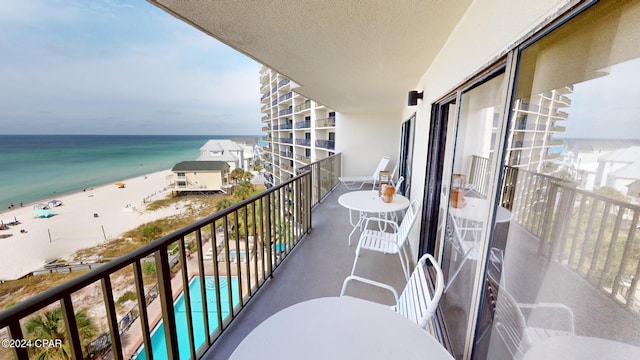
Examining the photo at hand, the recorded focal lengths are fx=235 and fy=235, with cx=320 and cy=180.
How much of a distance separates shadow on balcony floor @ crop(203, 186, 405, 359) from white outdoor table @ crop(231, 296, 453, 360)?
895mm

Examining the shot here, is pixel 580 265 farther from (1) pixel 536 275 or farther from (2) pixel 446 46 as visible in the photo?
(2) pixel 446 46

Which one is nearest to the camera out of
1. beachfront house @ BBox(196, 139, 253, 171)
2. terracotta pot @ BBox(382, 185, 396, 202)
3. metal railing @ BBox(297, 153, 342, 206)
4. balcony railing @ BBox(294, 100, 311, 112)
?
terracotta pot @ BBox(382, 185, 396, 202)

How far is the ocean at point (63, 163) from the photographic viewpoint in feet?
62.5

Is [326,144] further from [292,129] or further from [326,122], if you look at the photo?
[292,129]

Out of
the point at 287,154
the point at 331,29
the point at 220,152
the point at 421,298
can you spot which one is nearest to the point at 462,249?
the point at 421,298

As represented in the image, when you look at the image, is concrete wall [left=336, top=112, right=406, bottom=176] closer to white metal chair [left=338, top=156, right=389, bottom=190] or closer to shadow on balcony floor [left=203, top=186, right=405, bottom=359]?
white metal chair [left=338, top=156, right=389, bottom=190]

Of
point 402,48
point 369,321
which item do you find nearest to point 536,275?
point 369,321

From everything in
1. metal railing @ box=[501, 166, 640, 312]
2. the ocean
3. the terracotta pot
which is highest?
metal railing @ box=[501, 166, 640, 312]

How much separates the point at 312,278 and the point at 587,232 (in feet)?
7.13

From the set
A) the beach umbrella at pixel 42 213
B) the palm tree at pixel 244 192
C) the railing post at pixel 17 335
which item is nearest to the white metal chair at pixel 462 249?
the railing post at pixel 17 335

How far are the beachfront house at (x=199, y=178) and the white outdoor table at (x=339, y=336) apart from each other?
24.8m

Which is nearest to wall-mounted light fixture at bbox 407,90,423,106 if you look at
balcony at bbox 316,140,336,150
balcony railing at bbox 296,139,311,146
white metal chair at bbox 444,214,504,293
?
white metal chair at bbox 444,214,504,293

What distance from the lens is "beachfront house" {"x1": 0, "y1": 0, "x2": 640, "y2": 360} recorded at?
0.58 metres

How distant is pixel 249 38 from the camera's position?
189cm
